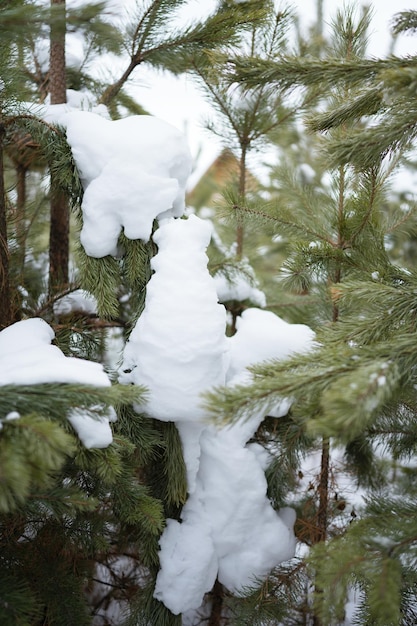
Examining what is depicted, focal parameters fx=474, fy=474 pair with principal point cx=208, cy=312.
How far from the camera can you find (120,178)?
1.35 m

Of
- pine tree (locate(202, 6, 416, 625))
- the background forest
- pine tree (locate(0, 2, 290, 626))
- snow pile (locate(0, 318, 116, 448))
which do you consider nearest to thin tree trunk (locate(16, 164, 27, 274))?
the background forest

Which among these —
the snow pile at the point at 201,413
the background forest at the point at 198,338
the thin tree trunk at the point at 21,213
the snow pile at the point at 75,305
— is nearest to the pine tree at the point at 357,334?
the background forest at the point at 198,338

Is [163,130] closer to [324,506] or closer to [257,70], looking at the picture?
[257,70]

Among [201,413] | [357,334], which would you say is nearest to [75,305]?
[201,413]

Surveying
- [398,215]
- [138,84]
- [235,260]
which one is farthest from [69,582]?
[138,84]

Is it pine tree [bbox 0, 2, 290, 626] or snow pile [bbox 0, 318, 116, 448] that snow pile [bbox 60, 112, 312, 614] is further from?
snow pile [bbox 0, 318, 116, 448]

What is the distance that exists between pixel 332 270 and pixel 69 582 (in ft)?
4.25

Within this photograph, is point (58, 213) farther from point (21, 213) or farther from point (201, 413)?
point (201, 413)

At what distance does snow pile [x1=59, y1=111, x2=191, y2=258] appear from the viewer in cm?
135

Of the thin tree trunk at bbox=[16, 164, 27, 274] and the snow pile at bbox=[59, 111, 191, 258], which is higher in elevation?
the snow pile at bbox=[59, 111, 191, 258]

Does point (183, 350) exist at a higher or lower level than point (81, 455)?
higher

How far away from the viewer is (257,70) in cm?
119

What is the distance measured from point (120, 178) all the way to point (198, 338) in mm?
507

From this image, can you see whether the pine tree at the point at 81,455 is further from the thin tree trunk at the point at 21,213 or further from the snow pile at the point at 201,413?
the thin tree trunk at the point at 21,213
